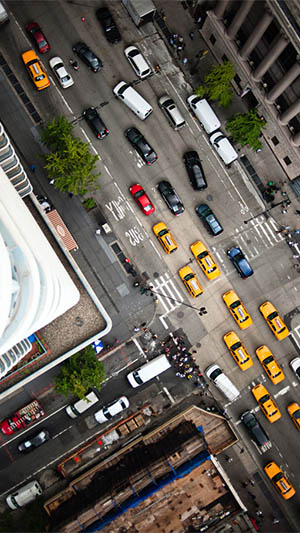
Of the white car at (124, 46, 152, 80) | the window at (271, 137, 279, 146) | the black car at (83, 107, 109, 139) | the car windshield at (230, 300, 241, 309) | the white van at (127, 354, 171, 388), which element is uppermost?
the white car at (124, 46, 152, 80)

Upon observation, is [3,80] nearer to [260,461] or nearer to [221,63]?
[221,63]

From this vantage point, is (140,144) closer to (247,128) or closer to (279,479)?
→ (247,128)

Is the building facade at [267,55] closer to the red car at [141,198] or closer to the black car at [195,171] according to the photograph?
the black car at [195,171]

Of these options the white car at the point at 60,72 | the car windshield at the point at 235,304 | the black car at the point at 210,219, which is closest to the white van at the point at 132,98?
the white car at the point at 60,72

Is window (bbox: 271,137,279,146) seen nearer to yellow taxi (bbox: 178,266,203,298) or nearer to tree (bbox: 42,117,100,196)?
yellow taxi (bbox: 178,266,203,298)

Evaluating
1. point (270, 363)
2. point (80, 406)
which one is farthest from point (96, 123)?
point (270, 363)

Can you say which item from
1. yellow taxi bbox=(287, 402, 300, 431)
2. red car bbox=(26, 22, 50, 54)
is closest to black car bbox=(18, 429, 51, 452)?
yellow taxi bbox=(287, 402, 300, 431)
